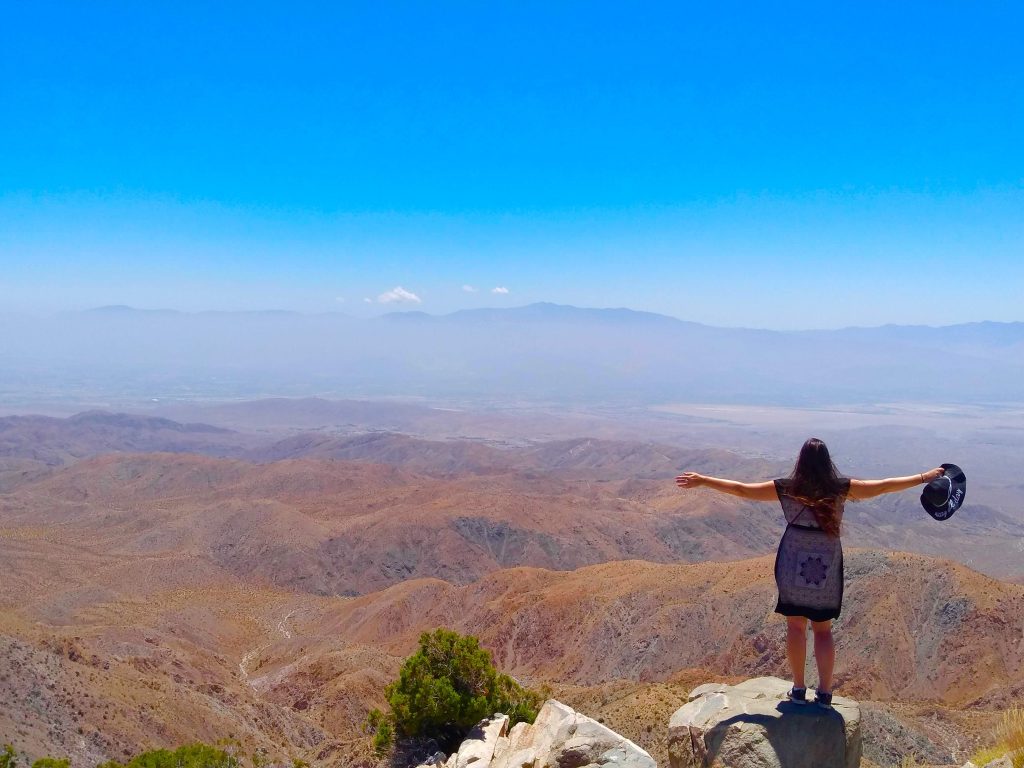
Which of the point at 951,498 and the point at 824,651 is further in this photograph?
the point at 824,651

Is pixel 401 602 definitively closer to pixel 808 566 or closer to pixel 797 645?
pixel 797 645

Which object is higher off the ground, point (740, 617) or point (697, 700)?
point (697, 700)

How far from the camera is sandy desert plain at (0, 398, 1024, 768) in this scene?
2777 cm

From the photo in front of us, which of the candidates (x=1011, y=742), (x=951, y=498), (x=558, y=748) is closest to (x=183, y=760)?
(x=558, y=748)

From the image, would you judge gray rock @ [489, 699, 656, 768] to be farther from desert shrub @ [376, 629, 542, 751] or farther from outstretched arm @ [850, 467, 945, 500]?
outstretched arm @ [850, 467, 945, 500]

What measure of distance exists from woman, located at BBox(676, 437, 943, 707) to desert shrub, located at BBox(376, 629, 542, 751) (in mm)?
10812

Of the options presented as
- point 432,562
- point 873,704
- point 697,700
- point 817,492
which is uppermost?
point 817,492

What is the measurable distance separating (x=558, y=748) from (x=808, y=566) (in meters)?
5.45

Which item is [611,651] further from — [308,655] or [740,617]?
[308,655]

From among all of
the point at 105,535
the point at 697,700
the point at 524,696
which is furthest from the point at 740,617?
the point at 105,535

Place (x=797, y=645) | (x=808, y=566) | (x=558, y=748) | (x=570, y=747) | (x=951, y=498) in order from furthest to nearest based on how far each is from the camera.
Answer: (x=558, y=748)
(x=570, y=747)
(x=797, y=645)
(x=808, y=566)
(x=951, y=498)

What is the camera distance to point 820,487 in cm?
709

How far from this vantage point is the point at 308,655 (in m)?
44.3

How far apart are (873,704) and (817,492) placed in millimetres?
24411
